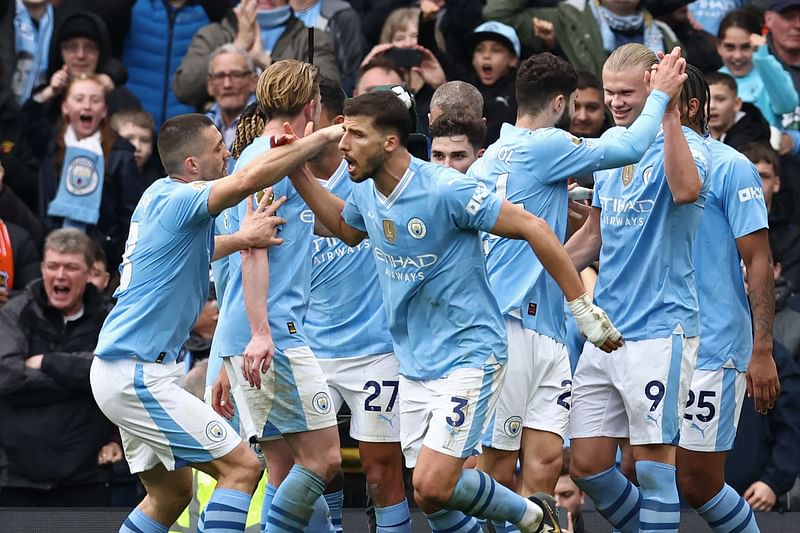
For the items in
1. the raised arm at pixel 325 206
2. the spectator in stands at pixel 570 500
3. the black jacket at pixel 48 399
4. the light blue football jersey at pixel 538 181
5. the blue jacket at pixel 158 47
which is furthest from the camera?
the blue jacket at pixel 158 47

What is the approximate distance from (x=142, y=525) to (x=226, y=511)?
1.96ft

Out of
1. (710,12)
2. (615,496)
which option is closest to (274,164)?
(615,496)

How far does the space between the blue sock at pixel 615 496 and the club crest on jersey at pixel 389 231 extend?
1.80 m

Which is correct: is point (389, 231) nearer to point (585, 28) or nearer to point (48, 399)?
point (48, 399)

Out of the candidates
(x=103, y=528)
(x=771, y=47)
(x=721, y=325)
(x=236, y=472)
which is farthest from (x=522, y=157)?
(x=771, y=47)

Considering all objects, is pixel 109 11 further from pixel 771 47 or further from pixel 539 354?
pixel 539 354

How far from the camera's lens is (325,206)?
26.1 ft

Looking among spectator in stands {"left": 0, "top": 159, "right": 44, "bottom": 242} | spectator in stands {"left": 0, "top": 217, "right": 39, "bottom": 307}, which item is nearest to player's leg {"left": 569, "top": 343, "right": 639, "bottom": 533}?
spectator in stands {"left": 0, "top": 217, "right": 39, "bottom": 307}

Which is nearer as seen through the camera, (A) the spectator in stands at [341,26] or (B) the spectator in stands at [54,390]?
(B) the spectator in stands at [54,390]

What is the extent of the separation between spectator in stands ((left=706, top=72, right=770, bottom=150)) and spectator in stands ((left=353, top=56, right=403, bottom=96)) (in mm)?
2306

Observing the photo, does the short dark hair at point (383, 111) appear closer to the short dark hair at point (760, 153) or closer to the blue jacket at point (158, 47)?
the short dark hair at point (760, 153)

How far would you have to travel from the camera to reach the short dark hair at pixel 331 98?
8.97 m

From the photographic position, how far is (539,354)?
8.27 meters

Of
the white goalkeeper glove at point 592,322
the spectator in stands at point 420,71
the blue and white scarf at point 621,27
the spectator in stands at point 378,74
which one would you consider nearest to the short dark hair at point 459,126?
the white goalkeeper glove at point 592,322
